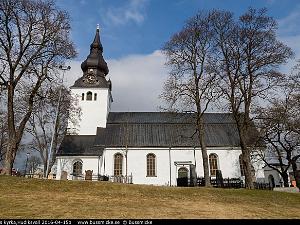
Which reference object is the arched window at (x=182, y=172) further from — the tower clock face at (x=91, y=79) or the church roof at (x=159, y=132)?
the tower clock face at (x=91, y=79)

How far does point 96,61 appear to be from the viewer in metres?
46.2

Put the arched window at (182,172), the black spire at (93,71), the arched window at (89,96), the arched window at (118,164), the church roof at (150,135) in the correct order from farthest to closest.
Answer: the black spire at (93,71) < the arched window at (89,96) < the church roof at (150,135) < the arched window at (118,164) < the arched window at (182,172)

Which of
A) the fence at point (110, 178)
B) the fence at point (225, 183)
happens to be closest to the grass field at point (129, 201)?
the fence at point (225, 183)

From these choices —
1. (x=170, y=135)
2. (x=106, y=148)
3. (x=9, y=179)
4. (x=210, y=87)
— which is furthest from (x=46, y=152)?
(x=210, y=87)

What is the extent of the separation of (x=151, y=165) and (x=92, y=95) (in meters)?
14.5

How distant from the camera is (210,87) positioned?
87.1 feet

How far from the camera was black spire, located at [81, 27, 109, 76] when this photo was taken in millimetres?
46062

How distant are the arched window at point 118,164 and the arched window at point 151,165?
3517 mm

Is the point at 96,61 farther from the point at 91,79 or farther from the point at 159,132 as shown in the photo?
the point at 159,132

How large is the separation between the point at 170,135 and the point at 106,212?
30771 mm

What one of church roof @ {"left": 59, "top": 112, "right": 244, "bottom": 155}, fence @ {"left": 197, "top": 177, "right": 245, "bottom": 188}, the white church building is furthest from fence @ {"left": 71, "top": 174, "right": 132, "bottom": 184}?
fence @ {"left": 197, "top": 177, "right": 245, "bottom": 188}

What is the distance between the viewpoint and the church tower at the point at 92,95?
147 feet

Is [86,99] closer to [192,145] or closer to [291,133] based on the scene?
[192,145]

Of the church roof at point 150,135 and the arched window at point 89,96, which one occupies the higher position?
the arched window at point 89,96
